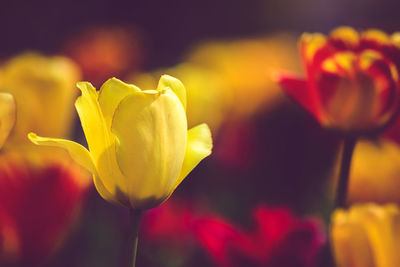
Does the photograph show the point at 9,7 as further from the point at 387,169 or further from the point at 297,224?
Result: the point at 297,224

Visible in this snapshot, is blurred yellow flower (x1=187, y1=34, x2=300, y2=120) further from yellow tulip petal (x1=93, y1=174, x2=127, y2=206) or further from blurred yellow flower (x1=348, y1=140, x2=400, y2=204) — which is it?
yellow tulip petal (x1=93, y1=174, x2=127, y2=206)

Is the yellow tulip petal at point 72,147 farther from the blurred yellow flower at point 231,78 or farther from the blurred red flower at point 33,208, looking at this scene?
the blurred yellow flower at point 231,78

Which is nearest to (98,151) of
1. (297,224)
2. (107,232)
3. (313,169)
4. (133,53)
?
Answer: (297,224)

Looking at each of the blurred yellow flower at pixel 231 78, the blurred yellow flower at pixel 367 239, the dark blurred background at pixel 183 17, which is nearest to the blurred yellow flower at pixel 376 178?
the blurred yellow flower at pixel 231 78

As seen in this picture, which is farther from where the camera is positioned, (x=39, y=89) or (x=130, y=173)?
(x=39, y=89)

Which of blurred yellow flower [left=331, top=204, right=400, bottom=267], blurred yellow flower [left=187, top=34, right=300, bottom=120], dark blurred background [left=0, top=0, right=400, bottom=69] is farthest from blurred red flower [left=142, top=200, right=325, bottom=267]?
dark blurred background [left=0, top=0, right=400, bottom=69]

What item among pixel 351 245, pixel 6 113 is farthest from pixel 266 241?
pixel 6 113

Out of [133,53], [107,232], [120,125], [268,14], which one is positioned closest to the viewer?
[120,125]
